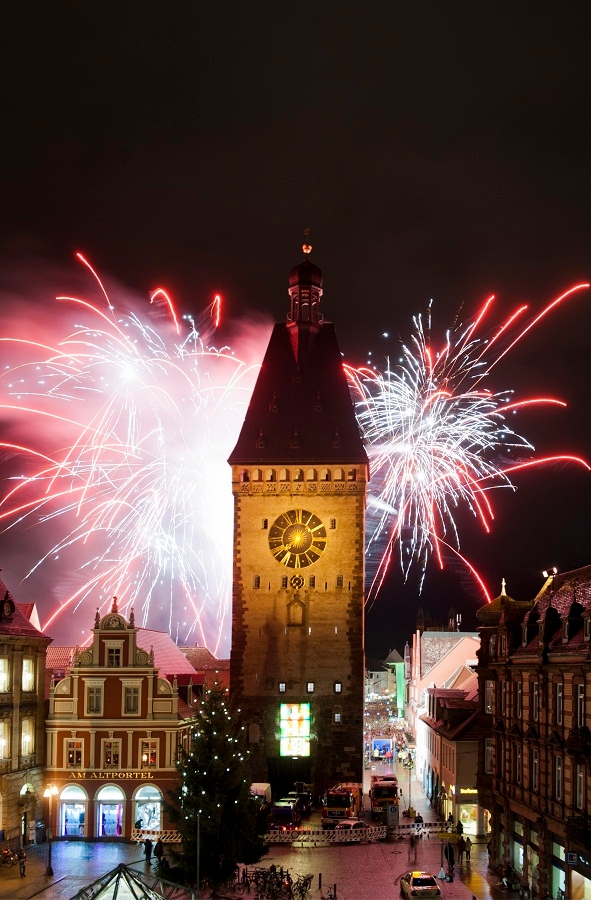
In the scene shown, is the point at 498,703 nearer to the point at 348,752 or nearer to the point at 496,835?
the point at 496,835

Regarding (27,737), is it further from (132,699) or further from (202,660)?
(202,660)

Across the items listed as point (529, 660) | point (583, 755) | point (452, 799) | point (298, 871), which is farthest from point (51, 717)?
point (583, 755)

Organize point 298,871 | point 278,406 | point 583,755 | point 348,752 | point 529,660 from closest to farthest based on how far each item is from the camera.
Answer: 1. point 583,755
2. point 529,660
3. point 298,871
4. point 348,752
5. point 278,406

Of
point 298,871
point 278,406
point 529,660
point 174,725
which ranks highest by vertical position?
point 278,406

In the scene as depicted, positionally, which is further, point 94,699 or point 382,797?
point 382,797

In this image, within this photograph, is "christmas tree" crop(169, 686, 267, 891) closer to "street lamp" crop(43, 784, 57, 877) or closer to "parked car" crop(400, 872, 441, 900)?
"street lamp" crop(43, 784, 57, 877)

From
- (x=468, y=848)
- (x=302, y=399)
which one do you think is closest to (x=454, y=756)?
(x=468, y=848)

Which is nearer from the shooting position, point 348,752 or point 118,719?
point 118,719
